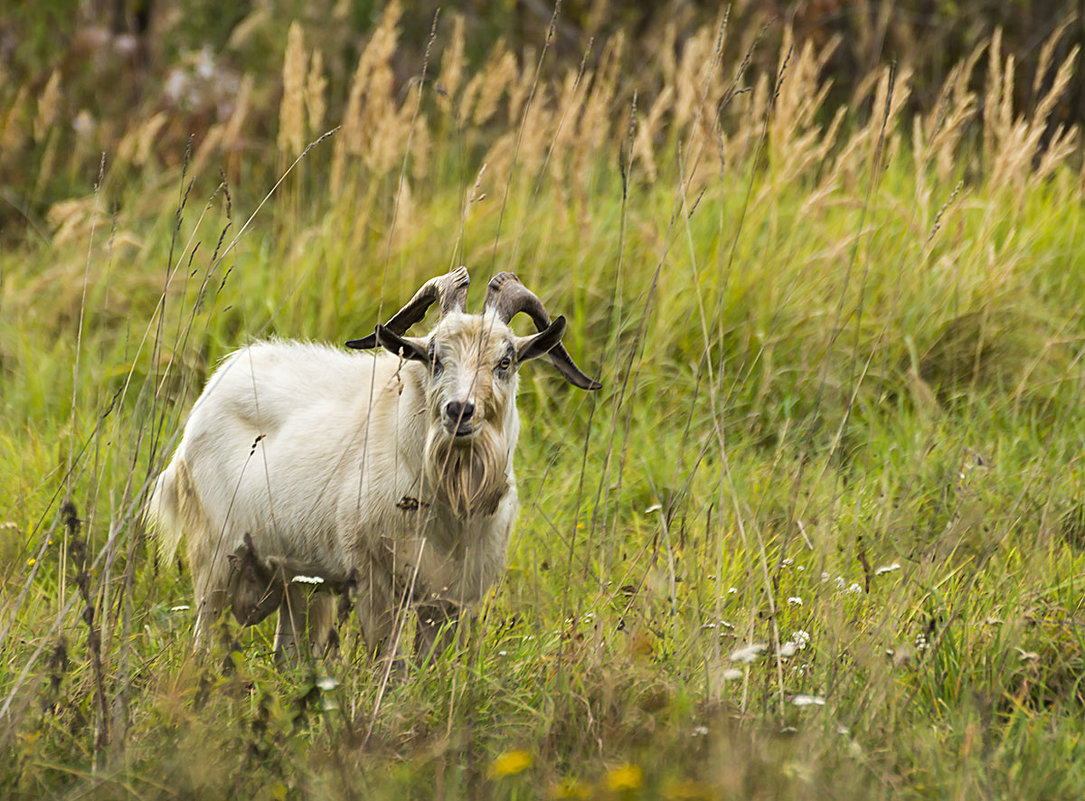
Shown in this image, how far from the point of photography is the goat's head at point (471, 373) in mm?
3809

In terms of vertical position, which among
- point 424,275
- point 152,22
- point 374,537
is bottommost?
point 374,537

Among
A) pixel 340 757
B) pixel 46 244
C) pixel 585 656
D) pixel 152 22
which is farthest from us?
pixel 152 22

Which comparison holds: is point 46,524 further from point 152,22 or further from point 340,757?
point 152,22

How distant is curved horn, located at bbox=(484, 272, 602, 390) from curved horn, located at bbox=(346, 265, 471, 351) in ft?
0.31

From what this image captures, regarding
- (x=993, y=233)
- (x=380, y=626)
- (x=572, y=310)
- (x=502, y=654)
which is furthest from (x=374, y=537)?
(x=993, y=233)

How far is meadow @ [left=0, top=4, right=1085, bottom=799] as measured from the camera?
2.97 meters

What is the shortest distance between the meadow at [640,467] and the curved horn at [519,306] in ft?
0.76

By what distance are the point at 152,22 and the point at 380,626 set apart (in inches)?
346

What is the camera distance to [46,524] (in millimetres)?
4785

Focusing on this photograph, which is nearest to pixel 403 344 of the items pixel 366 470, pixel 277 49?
pixel 366 470

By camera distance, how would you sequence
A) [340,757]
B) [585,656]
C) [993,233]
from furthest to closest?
[993,233]
[585,656]
[340,757]

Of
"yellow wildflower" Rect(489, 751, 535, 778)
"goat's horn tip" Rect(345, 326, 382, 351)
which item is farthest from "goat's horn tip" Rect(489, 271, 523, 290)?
"yellow wildflower" Rect(489, 751, 535, 778)

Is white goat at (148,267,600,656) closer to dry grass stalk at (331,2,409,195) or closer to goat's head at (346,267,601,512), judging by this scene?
goat's head at (346,267,601,512)

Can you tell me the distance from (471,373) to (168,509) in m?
1.78
